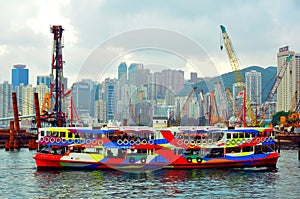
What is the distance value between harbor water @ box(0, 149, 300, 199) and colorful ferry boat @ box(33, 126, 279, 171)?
171cm

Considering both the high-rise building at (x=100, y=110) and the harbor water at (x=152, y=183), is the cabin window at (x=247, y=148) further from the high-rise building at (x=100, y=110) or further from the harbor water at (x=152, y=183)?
the high-rise building at (x=100, y=110)

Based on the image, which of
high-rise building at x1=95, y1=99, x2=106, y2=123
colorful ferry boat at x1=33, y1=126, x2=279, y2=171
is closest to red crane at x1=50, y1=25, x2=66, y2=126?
high-rise building at x1=95, y1=99, x2=106, y2=123

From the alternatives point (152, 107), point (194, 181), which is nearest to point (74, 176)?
point (194, 181)

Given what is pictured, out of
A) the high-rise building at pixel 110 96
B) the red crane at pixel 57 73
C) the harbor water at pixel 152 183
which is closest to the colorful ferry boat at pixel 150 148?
the harbor water at pixel 152 183

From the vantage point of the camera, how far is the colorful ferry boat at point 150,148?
71062mm

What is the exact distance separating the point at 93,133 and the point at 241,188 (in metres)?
23.8

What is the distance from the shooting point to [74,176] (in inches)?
2559

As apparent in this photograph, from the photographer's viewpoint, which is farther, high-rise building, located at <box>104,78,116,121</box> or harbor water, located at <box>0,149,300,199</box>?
high-rise building, located at <box>104,78,116,121</box>

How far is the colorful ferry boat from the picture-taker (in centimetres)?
7106

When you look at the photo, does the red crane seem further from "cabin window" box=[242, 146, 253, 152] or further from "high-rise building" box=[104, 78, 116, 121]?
"cabin window" box=[242, 146, 253, 152]

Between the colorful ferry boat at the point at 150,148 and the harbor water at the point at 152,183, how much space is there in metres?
1.71

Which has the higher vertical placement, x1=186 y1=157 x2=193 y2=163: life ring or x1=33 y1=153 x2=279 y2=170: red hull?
x1=186 y1=157 x2=193 y2=163: life ring

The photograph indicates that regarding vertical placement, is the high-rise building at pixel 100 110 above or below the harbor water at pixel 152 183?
above

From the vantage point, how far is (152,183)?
59156mm
